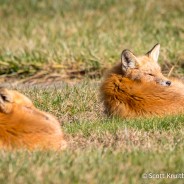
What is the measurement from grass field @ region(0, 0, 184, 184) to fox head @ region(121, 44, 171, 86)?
0.74m

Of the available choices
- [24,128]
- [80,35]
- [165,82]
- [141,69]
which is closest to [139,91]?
[165,82]

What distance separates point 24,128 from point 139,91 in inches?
99.7

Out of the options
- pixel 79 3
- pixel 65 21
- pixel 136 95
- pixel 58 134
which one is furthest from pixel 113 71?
pixel 79 3

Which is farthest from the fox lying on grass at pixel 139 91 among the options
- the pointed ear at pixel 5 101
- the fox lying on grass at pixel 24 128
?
the pointed ear at pixel 5 101

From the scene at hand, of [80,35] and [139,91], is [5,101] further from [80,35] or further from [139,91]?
[80,35]

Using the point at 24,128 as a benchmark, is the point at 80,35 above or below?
below

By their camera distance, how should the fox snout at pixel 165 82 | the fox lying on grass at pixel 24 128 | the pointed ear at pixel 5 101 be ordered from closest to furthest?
1. the fox lying on grass at pixel 24 128
2. the pointed ear at pixel 5 101
3. the fox snout at pixel 165 82

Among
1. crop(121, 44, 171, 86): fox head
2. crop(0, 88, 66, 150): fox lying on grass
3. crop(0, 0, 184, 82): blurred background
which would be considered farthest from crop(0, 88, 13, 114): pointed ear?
crop(0, 0, 184, 82): blurred background

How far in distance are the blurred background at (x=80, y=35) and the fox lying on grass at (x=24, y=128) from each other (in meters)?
5.59

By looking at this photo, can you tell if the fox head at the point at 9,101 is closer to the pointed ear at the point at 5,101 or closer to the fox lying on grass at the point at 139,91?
the pointed ear at the point at 5,101

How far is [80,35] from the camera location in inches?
639

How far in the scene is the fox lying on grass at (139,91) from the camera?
9644 millimetres

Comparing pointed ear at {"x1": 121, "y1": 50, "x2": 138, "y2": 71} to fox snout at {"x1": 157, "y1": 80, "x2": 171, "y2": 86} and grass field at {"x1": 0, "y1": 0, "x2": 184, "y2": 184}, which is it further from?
grass field at {"x1": 0, "y1": 0, "x2": 184, "y2": 184}

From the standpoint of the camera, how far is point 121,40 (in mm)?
15539
